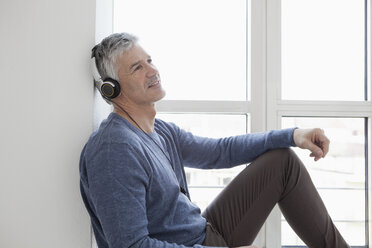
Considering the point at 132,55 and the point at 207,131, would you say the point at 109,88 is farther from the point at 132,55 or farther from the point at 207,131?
the point at 207,131

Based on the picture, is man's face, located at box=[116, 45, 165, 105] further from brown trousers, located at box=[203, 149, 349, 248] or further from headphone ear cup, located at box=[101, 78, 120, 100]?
brown trousers, located at box=[203, 149, 349, 248]

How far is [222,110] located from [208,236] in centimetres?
58

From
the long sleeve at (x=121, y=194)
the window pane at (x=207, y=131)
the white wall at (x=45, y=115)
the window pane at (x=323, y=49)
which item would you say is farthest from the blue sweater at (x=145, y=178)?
the window pane at (x=323, y=49)

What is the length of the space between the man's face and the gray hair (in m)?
0.02

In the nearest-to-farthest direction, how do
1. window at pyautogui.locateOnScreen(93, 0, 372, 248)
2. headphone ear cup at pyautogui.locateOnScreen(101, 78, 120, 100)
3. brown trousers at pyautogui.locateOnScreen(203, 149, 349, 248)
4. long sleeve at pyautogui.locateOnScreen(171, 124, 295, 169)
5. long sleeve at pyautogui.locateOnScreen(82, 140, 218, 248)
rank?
long sleeve at pyautogui.locateOnScreen(82, 140, 218, 248), headphone ear cup at pyautogui.locateOnScreen(101, 78, 120, 100), brown trousers at pyautogui.locateOnScreen(203, 149, 349, 248), long sleeve at pyautogui.locateOnScreen(171, 124, 295, 169), window at pyautogui.locateOnScreen(93, 0, 372, 248)

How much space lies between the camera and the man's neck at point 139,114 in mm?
1312

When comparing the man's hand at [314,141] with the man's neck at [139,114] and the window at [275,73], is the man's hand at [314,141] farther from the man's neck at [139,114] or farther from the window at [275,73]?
the man's neck at [139,114]

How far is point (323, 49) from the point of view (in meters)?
1.79

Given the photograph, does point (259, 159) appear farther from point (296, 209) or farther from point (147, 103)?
point (147, 103)

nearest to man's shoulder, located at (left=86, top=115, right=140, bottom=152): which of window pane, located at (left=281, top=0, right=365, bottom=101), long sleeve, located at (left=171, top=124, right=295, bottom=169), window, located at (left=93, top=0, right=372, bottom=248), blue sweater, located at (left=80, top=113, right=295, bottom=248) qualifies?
blue sweater, located at (left=80, top=113, right=295, bottom=248)

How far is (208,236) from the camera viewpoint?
4.32ft

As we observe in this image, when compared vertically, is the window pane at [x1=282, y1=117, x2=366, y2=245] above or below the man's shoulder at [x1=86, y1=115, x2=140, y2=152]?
below

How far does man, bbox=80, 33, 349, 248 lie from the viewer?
109 centimetres

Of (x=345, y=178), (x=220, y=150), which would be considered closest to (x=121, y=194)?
(x=220, y=150)
